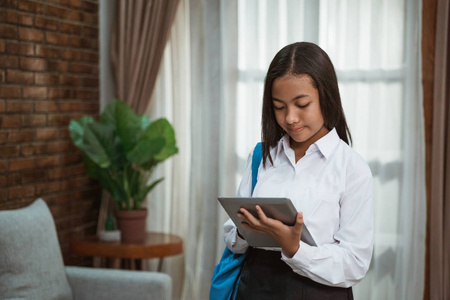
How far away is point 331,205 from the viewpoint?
143cm

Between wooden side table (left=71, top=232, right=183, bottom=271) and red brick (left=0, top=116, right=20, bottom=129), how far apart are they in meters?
0.83

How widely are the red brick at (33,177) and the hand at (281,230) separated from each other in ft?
6.75

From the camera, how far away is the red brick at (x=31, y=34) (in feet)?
10.1

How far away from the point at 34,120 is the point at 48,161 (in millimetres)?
271

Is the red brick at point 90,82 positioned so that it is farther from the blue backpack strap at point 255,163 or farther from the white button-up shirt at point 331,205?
the white button-up shirt at point 331,205

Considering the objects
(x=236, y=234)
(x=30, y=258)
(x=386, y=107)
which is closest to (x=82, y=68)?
(x=30, y=258)

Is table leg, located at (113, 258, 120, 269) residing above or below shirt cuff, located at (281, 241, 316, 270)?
below

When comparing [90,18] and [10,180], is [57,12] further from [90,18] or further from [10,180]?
[10,180]

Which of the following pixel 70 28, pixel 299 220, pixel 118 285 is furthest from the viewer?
pixel 70 28

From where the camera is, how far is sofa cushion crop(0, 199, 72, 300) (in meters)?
2.50

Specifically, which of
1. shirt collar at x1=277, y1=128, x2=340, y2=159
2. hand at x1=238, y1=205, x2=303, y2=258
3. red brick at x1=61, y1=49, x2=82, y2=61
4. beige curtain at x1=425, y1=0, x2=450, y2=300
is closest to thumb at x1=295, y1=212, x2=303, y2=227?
hand at x1=238, y1=205, x2=303, y2=258

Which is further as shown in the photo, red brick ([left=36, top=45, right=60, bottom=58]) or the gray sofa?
red brick ([left=36, top=45, right=60, bottom=58])

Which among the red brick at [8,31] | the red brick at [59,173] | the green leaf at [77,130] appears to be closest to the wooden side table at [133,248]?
the red brick at [59,173]

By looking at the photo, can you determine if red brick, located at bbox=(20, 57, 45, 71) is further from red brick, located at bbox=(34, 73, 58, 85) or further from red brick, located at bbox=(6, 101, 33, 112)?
red brick, located at bbox=(6, 101, 33, 112)
